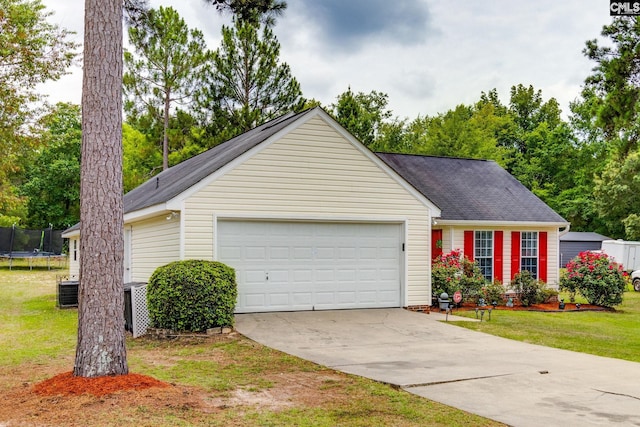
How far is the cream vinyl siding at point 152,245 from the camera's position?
1270 cm

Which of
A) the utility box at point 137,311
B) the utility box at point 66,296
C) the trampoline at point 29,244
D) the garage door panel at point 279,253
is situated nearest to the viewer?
the utility box at point 137,311

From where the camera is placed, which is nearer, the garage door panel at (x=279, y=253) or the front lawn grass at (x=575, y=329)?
the front lawn grass at (x=575, y=329)

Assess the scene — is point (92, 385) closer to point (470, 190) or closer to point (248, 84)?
point (470, 190)

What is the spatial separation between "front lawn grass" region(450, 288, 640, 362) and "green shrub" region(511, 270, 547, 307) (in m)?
1.46

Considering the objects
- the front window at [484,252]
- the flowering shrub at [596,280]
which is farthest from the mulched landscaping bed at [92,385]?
the flowering shrub at [596,280]

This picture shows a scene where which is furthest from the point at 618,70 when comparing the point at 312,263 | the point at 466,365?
the point at 312,263

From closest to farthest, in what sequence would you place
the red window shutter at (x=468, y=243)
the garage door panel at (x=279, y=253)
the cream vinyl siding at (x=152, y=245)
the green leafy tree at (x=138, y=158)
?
the cream vinyl siding at (x=152, y=245) → the garage door panel at (x=279, y=253) → the red window shutter at (x=468, y=243) → the green leafy tree at (x=138, y=158)

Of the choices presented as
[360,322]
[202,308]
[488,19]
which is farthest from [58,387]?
[488,19]

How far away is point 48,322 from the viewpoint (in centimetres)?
1327

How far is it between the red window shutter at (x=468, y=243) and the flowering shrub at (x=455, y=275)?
69 cm

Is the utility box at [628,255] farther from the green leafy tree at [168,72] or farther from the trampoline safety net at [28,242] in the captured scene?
the trampoline safety net at [28,242]

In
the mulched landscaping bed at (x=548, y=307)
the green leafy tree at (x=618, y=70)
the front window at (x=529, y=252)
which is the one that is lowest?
the mulched landscaping bed at (x=548, y=307)

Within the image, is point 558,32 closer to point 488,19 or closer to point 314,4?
point 488,19

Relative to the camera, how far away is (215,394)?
6602 millimetres
